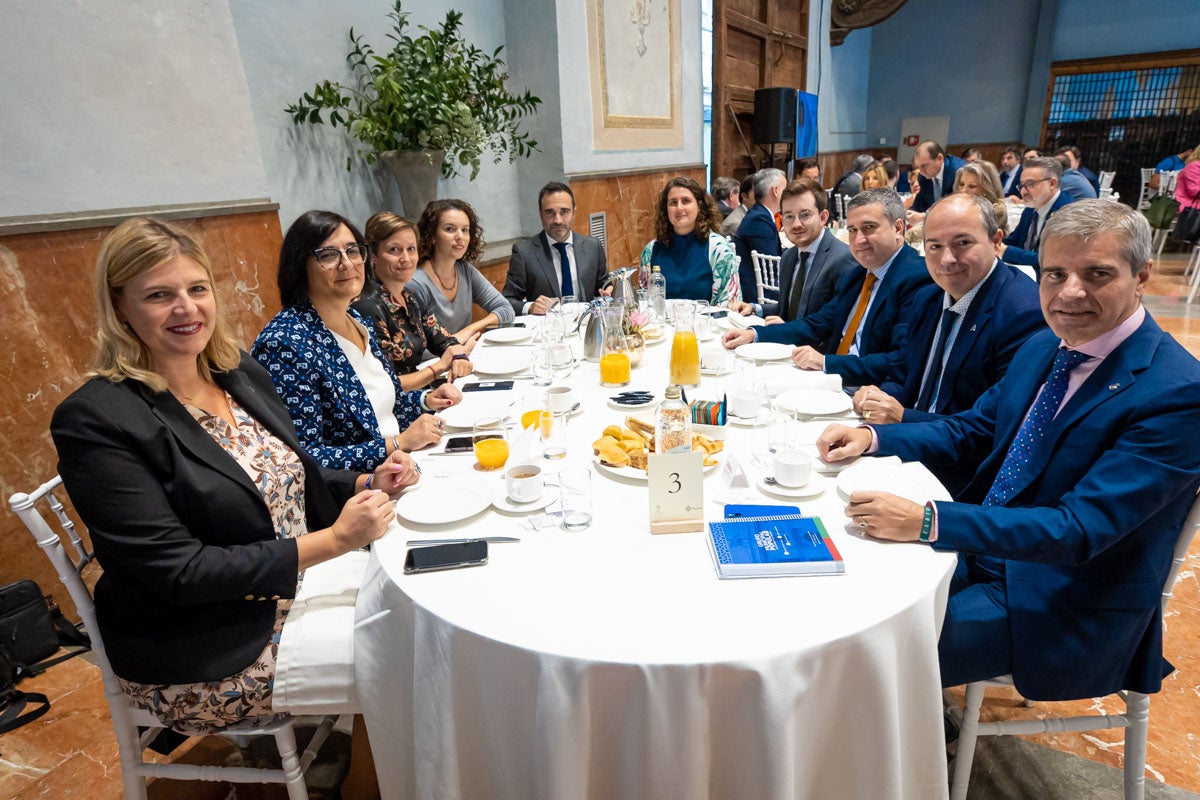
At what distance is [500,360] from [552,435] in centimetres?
96

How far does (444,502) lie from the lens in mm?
1373

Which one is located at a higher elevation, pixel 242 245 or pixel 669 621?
pixel 242 245

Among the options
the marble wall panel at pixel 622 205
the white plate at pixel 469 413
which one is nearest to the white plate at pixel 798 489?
the white plate at pixel 469 413

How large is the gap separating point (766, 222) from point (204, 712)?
400 cm

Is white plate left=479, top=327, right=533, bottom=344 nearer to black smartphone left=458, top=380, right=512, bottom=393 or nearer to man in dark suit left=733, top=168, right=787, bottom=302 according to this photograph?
black smartphone left=458, top=380, right=512, bottom=393

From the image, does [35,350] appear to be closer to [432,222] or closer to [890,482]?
[432,222]

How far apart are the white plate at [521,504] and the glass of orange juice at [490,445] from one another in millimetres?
146

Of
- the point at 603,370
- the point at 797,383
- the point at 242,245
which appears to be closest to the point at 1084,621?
the point at 797,383

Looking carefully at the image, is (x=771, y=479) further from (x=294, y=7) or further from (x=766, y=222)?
(x=294, y=7)

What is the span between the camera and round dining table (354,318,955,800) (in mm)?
937

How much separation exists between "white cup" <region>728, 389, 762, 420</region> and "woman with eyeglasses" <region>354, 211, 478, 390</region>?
125cm

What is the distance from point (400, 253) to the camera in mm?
2812

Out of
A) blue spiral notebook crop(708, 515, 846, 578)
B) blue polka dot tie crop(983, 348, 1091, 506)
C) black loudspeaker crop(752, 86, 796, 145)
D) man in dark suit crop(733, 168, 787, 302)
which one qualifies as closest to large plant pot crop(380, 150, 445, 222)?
man in dark suit crop(733, 168, 787, 302)

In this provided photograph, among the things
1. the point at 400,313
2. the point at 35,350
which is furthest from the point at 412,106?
the point at 35,350
